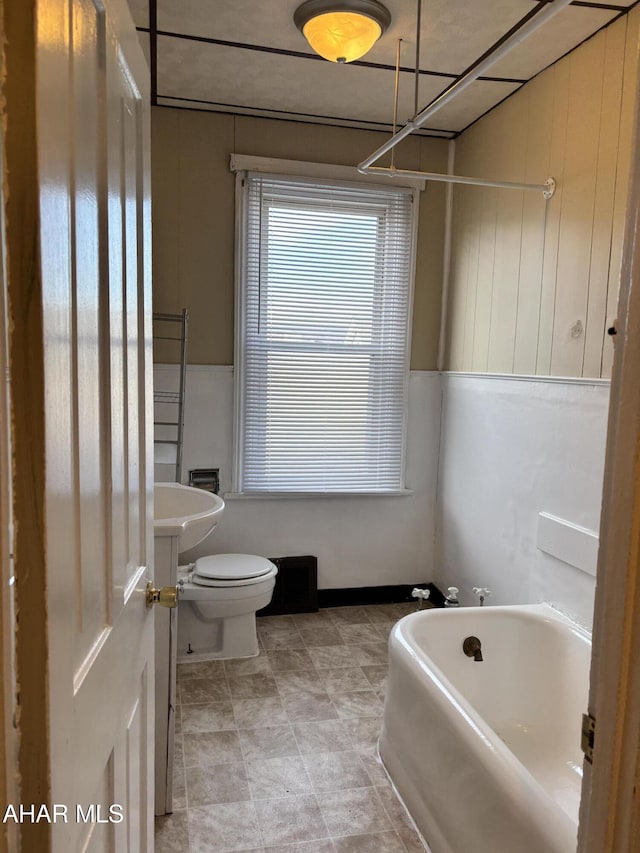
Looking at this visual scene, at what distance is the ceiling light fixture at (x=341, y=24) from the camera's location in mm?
2264

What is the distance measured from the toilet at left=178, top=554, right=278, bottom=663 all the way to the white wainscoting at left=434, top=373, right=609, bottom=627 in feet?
3.60

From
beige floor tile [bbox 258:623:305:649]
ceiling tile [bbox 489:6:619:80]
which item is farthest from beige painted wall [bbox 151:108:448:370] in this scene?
beige floor tile [bbox 258:623:305:649]

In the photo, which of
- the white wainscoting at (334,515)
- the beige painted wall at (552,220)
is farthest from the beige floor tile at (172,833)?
the beige painted wall at (552,220)

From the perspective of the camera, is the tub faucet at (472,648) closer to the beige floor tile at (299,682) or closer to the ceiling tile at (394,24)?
the beige floor tile at (299,682)

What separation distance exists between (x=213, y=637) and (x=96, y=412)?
8.25 feet

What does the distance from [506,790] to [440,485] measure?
233 centimetres

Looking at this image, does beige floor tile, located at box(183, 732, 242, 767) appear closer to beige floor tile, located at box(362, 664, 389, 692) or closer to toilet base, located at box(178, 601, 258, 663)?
toilet base, located at box(178, 601, 258, 663)

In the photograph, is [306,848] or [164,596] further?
[306,848]

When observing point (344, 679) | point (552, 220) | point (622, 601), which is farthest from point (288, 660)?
point (622, 601)

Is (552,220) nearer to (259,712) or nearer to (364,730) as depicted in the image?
(364,730)

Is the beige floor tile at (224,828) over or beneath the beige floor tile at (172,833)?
beneath

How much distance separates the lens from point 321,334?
360 centimetres

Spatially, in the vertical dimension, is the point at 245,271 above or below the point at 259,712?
above

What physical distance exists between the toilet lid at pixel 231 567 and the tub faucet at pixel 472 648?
3.44 ft
